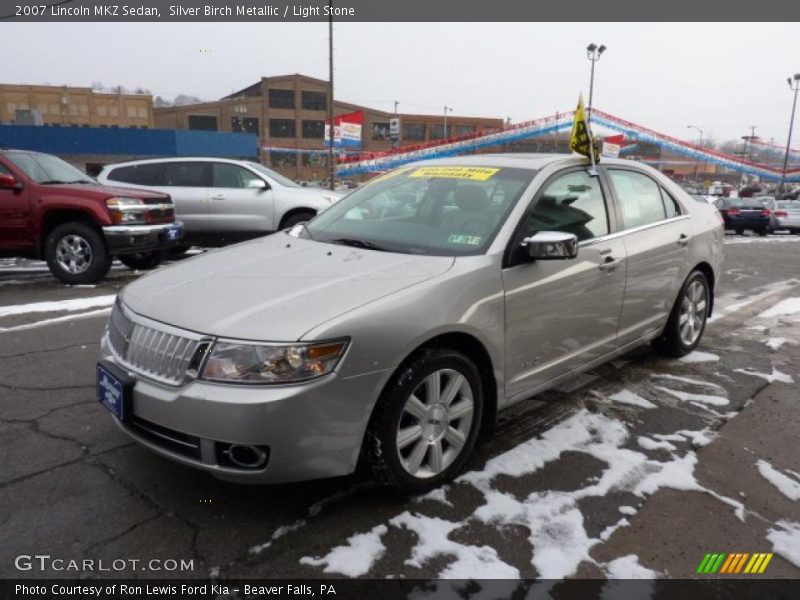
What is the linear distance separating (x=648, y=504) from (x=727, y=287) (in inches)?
272

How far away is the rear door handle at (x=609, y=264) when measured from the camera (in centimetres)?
363

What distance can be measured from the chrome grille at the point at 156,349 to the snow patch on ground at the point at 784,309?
645 cm

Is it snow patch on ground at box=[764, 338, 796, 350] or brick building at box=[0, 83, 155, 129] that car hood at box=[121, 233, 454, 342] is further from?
brick building at box=[0, 83, 155, 129]

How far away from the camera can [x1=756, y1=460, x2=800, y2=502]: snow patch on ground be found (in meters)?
2.92

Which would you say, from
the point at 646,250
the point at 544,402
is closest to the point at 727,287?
the point at 646,250

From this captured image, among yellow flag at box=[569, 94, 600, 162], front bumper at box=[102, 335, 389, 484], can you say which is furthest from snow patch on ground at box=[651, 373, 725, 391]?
front bumper at box=[102, 335, 389, 484]

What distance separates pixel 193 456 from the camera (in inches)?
94.0

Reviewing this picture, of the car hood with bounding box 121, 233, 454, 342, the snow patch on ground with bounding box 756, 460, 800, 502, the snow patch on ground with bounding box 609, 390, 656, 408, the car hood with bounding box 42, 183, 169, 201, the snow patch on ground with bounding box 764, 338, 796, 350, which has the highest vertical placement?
the car hood with bounding box 42, 183, 169, 201

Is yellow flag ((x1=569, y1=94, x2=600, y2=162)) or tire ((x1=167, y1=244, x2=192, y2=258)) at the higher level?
yellow flag ((x1=569, y1=94, x2=600, y2=162))

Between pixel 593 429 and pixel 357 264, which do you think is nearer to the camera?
pixel 357 264

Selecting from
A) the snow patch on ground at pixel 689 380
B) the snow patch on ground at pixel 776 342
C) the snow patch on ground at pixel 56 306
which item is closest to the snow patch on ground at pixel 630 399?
the snow patch on ground at pixel 689 380

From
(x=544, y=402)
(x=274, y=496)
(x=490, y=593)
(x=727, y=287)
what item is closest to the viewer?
(x=490, y=593)

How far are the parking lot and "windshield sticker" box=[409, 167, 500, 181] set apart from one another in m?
1.51

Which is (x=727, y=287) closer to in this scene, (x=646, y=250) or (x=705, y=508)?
(x=646, y=250)
